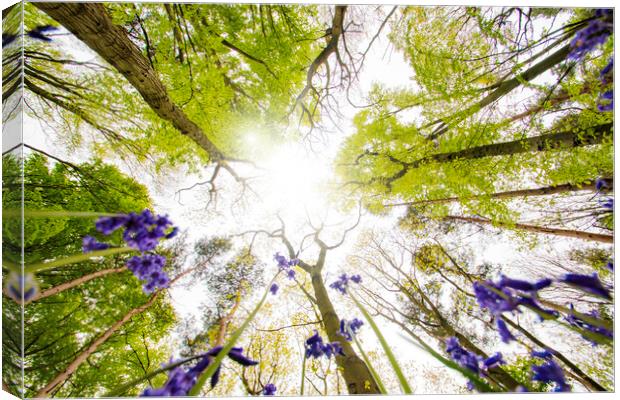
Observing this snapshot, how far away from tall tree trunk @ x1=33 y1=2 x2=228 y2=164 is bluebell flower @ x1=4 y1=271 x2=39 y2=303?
4.38 feet

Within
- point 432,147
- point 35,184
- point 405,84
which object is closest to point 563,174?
point 432,147

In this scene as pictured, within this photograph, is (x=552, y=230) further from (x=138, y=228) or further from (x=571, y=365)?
(x=138, y=228)

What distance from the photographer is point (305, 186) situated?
2.43 metres

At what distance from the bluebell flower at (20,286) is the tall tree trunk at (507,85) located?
108 inches

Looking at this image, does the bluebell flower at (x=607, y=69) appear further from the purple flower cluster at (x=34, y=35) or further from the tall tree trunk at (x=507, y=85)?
the purple flower cluster at (x=34, y=35)

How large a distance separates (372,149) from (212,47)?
1.66 meters

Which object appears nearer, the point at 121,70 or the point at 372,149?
the point at 121,70

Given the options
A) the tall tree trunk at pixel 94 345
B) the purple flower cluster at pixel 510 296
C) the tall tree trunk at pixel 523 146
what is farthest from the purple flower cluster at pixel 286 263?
the purple flower cluster at pixel 510 296

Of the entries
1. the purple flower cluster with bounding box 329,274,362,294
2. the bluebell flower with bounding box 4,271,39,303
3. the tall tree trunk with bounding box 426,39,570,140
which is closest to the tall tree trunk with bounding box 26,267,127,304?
the bluebell flower with bounding box 4,271,39,303

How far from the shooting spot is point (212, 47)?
1.89 metres

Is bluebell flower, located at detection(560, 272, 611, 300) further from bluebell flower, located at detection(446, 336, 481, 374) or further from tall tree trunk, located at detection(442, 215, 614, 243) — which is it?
tall tree trunk, located at detection(442, 215, 614, 243)

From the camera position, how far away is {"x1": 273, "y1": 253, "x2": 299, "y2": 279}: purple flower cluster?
2186mm

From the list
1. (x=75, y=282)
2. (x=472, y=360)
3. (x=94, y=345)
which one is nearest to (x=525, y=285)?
(x=472, y=360)

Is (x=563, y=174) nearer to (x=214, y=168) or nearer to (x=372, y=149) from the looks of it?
(x=372, y=149)
